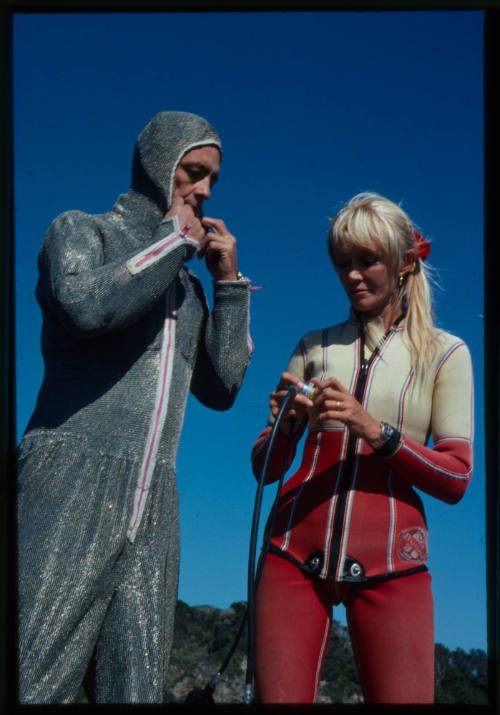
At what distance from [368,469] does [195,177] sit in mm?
1203

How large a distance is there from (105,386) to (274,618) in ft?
2.87

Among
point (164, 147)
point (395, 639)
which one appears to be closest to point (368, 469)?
point (395, 639)

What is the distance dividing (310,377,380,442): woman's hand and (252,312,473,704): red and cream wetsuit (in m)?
0.10

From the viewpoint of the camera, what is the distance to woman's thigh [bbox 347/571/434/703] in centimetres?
233

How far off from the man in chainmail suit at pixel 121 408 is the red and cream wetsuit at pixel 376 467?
1.20ft

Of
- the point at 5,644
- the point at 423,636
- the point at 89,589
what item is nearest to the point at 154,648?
the point at 89,589

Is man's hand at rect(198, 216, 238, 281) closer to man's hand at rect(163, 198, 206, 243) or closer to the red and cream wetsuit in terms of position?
man's hand at rect(163, 198, 206, 243)

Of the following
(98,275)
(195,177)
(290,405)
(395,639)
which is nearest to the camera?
(395,639)

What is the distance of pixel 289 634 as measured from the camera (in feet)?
7.97

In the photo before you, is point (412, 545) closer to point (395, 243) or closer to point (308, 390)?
point (308, 390)

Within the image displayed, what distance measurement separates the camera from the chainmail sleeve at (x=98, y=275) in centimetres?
248

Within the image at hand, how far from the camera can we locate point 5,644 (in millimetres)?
2143

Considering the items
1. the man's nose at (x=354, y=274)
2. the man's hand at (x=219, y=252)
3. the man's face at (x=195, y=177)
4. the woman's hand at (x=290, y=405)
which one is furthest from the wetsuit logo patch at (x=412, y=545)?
the man's face at (x=195, y=177)

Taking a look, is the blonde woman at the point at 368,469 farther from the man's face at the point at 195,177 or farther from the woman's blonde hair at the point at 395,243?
the man's face at the point at 195,177
